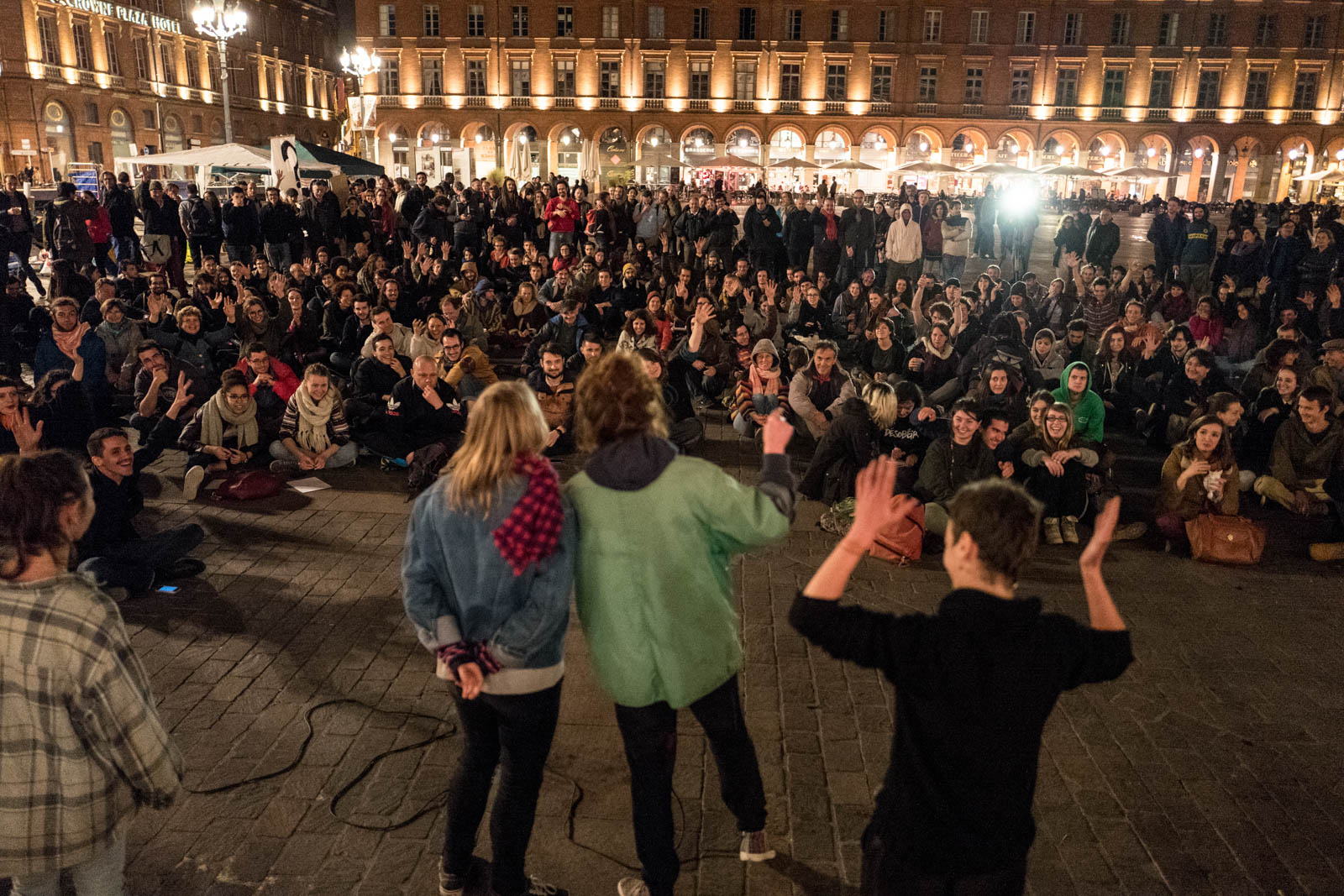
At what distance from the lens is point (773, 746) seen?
4.13 metres

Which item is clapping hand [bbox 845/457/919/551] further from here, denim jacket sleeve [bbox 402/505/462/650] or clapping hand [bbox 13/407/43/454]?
clapping hand [bbox 13/407/43/454]

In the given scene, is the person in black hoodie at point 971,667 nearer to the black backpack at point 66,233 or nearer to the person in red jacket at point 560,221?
the person in red jacket at point 560,221

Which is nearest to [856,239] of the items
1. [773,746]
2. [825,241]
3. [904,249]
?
[825,241]

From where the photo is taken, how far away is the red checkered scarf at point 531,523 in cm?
258

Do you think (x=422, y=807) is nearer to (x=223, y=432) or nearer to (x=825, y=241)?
(x=223, y=432)

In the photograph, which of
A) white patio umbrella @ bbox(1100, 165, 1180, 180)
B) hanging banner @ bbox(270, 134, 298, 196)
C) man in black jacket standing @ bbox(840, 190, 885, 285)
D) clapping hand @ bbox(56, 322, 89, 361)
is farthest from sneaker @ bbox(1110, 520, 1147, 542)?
white patio umbrella @ bbox(1100, 165, 1180, 180)

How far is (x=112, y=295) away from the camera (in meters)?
9.82

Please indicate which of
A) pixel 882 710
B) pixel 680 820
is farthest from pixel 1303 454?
pixel 680 820

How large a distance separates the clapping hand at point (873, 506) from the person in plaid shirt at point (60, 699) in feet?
6.02

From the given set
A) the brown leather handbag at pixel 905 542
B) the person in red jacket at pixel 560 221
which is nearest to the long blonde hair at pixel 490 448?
the brown leather handbag at pixel 905 542

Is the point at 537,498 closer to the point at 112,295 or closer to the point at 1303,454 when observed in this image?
the point at 1303,454

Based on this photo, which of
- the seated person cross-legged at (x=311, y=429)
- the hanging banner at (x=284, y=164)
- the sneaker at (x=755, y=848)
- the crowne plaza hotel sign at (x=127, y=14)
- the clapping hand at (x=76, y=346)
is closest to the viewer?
the sneaker at (x=755, y=848)

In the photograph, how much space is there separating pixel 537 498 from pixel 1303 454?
6849mm

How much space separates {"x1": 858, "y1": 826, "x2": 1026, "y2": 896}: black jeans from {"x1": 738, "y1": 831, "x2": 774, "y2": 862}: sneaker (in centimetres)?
108
